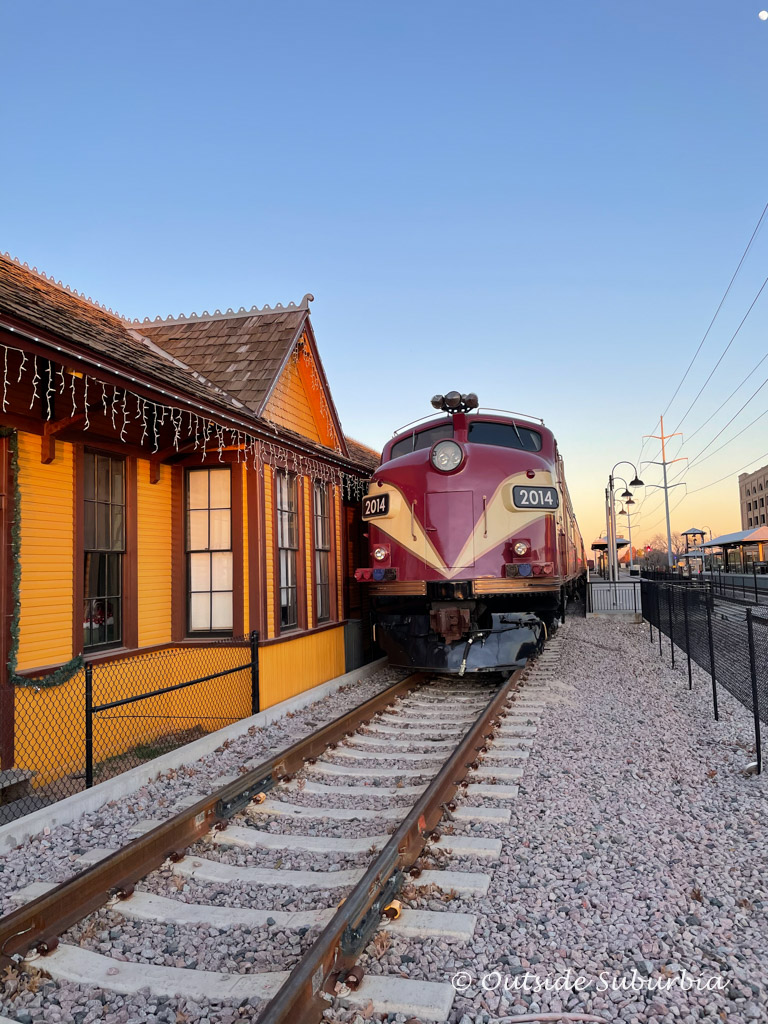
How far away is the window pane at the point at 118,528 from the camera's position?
7.41 m

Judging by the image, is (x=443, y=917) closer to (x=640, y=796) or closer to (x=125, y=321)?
(x=640, y=796)

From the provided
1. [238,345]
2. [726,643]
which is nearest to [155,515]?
[238,345]

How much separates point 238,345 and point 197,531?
3.58m

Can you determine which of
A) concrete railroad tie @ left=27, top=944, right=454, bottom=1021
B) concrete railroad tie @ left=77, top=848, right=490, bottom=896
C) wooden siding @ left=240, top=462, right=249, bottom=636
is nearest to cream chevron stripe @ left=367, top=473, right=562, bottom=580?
wooden siding @ left=240, top=462, right=249, bottom=636

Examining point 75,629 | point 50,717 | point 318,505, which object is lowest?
point 50,717

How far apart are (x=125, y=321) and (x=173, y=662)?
6293mm

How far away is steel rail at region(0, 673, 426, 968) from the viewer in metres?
3.16

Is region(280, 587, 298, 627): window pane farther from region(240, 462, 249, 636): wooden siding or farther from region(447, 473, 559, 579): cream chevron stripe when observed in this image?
region(447, 473, 559, 579): cream chevron stripe

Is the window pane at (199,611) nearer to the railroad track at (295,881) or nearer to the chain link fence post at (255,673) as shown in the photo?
the chain link fence post at (255,673)

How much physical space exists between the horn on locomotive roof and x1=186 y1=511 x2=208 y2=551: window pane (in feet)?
11.9

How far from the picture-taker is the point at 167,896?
147 inches

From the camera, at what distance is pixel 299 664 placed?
945cm

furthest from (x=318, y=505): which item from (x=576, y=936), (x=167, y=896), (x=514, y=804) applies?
(x=576, y=936)
